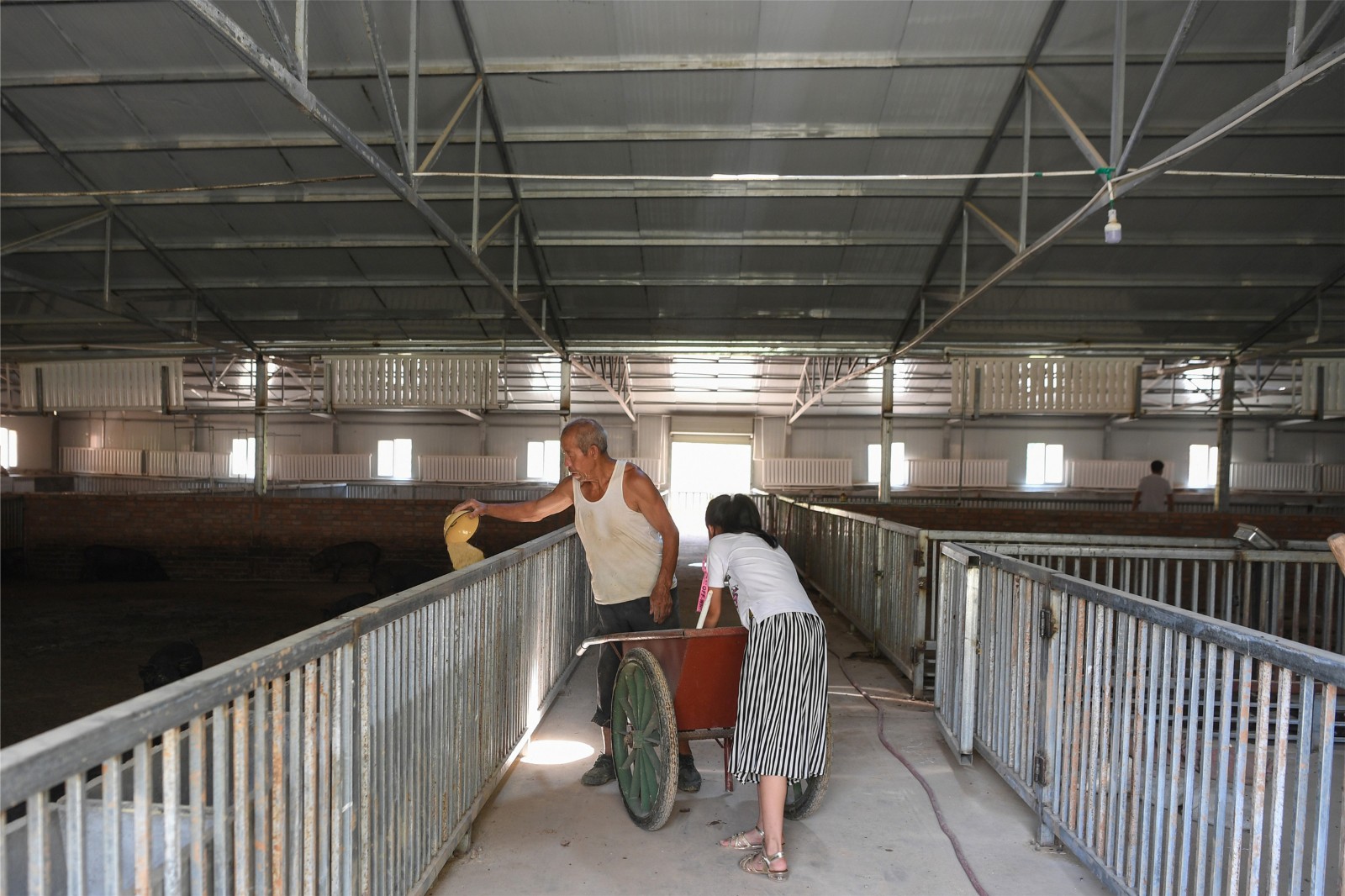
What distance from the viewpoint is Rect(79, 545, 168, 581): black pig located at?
34.2ft

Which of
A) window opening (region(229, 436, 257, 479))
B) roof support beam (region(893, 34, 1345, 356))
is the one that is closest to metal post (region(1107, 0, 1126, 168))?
roof support beam (region(893, 34, 1345, 356))

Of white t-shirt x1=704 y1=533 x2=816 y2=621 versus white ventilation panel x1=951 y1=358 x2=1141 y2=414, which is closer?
white t-shirt x1=704 y1=533 x2=816 y2=621

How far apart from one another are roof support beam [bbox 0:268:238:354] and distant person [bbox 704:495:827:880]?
33.0ft

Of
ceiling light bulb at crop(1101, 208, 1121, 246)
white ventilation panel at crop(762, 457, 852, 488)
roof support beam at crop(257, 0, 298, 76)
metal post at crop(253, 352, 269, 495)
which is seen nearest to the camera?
roof support beam at crop(257, 0, 298, 76)

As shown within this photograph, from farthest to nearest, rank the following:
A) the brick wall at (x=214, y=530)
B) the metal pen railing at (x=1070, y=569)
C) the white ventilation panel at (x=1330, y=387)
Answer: the brick wall at (x=214, y=530) → the white ventilation panel at (x=1330, y=387) → the metal pen railing at (x=1070, y=569)

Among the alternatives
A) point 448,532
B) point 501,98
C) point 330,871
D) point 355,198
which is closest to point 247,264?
point 355,198

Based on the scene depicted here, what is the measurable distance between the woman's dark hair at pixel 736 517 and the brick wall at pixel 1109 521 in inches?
293

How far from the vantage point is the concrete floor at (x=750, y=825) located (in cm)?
297

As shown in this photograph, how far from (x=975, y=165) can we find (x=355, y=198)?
7434 mm

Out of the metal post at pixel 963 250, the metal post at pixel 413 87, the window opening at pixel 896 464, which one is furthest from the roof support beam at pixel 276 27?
the window opening at pixel 896 464

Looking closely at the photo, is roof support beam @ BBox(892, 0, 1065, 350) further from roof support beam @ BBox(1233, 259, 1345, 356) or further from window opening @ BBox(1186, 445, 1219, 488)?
window opening @ BBox(1186, 445, 1219, 488)

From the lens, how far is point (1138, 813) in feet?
8.97

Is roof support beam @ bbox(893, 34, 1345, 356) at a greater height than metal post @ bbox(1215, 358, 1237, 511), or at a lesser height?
greater

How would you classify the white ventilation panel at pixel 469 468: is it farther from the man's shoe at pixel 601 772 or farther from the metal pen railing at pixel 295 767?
the metal pen railing at pixel 295 767
